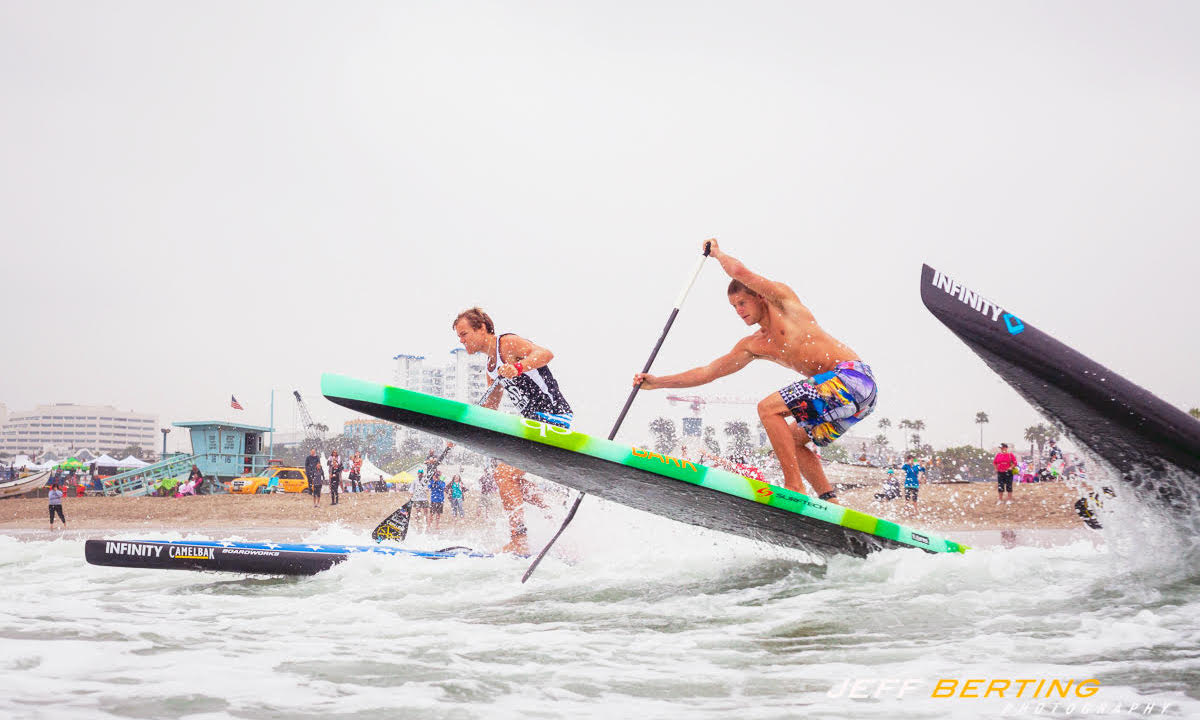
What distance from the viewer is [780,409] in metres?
4.96

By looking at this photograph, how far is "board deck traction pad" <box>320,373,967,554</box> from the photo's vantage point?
411cm

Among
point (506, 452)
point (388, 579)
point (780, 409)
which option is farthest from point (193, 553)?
point (780, 409)

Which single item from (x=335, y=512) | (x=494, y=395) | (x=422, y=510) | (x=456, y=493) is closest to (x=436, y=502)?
(x=456, y=493)

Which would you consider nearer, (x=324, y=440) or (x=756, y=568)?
(x=756, y=568)

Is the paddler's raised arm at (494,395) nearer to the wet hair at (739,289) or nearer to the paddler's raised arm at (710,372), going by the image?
the paddler's raised arm at (710,372)

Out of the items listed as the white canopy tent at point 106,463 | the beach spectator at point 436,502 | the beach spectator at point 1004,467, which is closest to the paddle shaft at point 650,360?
the beach spectator at point 436,502

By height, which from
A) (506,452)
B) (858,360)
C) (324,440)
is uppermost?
(858,360)

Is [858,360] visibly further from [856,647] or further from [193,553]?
[193,553]

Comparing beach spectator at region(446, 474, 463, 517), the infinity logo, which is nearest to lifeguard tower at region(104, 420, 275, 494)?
beach spectator at region(446, 474, 463, 517)

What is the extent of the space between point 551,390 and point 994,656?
3701 millimetres

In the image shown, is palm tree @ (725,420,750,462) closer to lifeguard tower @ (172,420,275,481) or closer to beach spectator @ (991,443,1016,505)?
beach spectator @ (991,443,1016,505)

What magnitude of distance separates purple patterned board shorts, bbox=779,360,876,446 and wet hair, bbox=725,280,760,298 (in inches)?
25.0

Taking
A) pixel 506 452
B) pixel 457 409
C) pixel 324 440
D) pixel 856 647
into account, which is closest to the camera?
pixel 856 647

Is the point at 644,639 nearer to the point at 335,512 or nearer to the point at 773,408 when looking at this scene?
the point at 773,408
